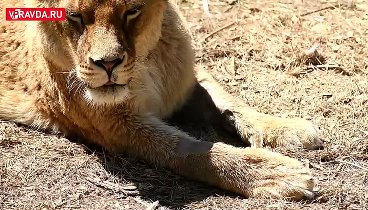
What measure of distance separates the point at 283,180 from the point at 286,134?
56 cm

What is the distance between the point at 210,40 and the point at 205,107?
3.57ft

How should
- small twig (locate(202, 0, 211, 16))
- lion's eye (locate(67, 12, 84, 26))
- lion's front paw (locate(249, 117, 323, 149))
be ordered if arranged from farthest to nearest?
small twig (locate(202, 0, 211, 16)) < lion's front paw (locate(249, 117, 323, 149)) < lion's eye (locate(67, 12, 84, 26))

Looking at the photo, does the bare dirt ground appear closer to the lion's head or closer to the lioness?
the lioness

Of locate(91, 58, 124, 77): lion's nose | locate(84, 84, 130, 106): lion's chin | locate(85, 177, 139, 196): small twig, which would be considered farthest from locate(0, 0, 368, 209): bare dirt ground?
locate(91, 58, 124, 77): lion's nose

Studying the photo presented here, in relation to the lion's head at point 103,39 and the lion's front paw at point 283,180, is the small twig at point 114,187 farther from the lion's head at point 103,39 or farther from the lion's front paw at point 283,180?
the lion's front paw at point 283,180

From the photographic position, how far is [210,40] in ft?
19.6

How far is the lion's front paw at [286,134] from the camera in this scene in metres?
4.51

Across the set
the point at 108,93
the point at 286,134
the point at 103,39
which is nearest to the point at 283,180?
the point at 286,134

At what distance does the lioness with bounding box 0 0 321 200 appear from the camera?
4.03m

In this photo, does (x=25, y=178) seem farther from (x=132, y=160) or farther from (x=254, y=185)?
(x=254, y=185)

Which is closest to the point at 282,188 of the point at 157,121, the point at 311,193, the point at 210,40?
the point at 311,193

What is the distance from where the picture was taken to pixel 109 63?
3.95 metres

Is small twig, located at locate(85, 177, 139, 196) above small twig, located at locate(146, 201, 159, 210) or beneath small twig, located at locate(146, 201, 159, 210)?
above

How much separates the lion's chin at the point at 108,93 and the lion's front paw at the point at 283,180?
0.87m
